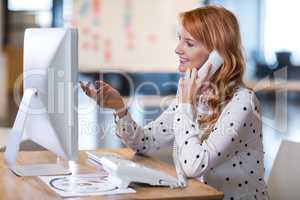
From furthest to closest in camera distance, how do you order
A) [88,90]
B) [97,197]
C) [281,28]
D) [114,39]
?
[281,28], [114,39], [88,90], [97,197]

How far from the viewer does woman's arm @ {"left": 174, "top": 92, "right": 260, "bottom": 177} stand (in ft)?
5.62

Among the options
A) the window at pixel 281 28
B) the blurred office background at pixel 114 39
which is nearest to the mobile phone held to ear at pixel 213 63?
the blurred office background at pixel 114 39

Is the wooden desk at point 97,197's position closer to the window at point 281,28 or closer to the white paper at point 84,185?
the white paper at point 84,185

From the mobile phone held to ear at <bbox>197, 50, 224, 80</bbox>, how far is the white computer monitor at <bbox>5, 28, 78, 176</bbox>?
481mm

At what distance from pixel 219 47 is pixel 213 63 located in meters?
0.07

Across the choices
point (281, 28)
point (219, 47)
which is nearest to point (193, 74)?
point (219, 47)

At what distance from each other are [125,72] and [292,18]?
2964 millimetres

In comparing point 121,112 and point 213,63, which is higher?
point 213,63

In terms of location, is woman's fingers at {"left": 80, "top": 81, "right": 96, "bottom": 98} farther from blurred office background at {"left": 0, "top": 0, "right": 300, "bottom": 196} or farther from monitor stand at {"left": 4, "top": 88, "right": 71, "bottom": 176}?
blurred office background at {"left": 0, "top": 0, "right": 300, "bottom": 196}

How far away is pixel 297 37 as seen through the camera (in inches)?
355

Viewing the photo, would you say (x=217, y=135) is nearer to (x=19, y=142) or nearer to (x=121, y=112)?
(x=121, y=112)

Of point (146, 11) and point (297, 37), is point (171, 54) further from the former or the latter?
point (297, 37)

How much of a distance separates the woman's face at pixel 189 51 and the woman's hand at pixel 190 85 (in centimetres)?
7

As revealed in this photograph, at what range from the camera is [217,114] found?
192 centimetres
